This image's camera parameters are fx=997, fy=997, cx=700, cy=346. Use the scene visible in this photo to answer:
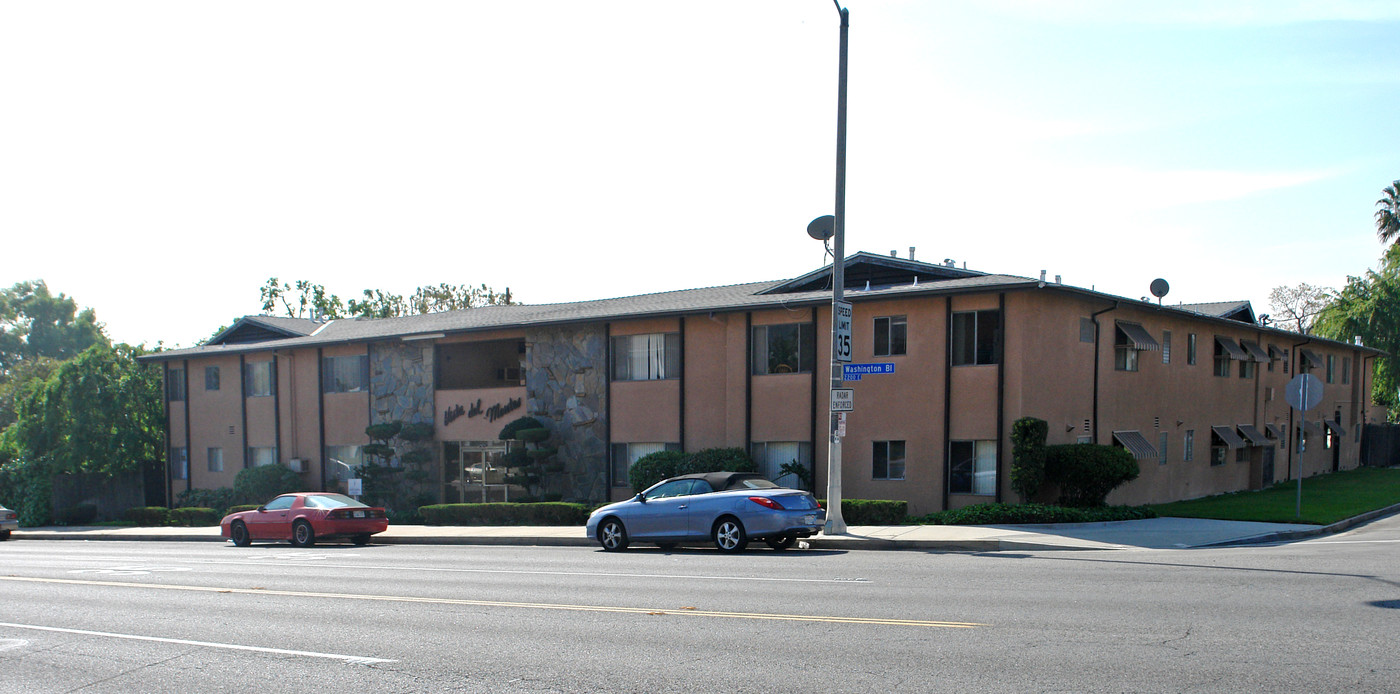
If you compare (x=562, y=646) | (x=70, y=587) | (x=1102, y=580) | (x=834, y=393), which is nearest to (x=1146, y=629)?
(x=1102, y=580)

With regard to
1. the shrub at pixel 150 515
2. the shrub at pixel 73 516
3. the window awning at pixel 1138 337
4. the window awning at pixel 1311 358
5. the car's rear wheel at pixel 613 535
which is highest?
the window awning at pixel 1138 337

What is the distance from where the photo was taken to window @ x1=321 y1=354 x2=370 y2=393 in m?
33.4

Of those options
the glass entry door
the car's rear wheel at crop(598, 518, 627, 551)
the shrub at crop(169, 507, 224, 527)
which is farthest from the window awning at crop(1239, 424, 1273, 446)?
the shrub at crop(169, 507, 224, 527)

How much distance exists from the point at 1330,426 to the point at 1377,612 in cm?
3208

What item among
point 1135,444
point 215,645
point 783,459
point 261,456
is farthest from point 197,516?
point 1135,444

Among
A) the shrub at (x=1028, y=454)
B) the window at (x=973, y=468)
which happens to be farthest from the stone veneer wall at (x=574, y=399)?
the shrub at (x=1028, y=454)

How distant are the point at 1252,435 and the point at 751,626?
26.6 m

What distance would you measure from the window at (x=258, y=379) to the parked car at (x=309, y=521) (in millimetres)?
12579

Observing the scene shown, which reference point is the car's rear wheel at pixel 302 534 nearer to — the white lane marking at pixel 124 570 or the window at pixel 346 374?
the white lane marking at pixel 124 570

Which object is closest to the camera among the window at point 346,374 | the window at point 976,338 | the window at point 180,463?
the window at point 976,338

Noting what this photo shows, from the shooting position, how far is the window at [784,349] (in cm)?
2400

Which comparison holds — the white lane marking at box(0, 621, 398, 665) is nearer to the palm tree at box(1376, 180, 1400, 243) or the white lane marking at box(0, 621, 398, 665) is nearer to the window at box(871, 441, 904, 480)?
the window at box(871, 441, 904, 480)

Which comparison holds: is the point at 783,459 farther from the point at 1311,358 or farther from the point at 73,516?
the point at 73,516

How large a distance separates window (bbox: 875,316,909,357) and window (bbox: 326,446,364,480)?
18492 millimetres
